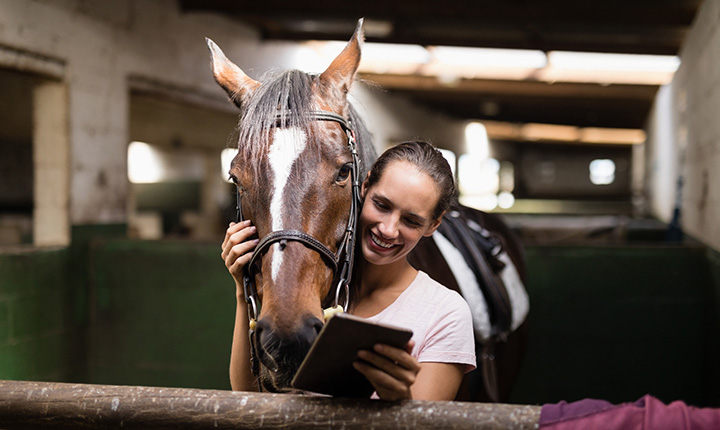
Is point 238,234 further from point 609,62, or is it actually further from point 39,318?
point 609,62

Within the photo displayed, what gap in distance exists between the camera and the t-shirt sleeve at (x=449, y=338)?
3.46 feet

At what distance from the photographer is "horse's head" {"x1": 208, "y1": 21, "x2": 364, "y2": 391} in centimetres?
100

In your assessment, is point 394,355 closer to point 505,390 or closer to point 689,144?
point 505,390

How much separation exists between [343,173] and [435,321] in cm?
37

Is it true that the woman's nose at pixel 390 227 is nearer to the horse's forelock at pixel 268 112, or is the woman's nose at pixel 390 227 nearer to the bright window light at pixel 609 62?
the horse's forelock at pixel 268 112

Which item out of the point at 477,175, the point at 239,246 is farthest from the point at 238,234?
the point at 477,175

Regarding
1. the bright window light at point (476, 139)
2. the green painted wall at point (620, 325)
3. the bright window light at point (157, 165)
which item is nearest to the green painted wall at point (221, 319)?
the green painted wall at point (620, 325)

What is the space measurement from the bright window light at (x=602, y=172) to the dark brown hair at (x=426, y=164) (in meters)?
19.7

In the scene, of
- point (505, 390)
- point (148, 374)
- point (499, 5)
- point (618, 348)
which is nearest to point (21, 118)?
point (148, 374)

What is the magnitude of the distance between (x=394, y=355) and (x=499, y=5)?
13.9ft

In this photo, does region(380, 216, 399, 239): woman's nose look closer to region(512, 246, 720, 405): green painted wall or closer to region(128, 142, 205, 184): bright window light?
region(512, 246, 720, 405): green painted wall

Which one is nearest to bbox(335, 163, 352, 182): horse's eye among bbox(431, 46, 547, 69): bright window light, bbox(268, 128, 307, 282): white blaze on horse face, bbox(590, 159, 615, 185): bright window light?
bbox(268, 128, 307, 282): white blaze on horse face

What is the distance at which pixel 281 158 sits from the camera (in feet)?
3.76

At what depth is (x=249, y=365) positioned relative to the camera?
4.00ft
